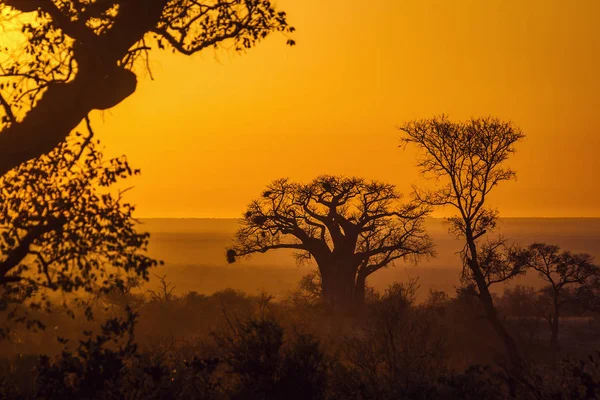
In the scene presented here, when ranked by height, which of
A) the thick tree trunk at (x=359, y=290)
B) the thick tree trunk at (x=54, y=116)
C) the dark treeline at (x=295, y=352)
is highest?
the thick tree trunk at (x=54, y=116)

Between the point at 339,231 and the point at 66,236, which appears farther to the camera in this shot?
the point at 339,231

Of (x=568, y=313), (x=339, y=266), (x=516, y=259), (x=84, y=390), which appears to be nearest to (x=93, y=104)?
(x=84, y=390)

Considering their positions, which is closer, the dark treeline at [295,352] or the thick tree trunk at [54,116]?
the thick tree trunk at [54,116]

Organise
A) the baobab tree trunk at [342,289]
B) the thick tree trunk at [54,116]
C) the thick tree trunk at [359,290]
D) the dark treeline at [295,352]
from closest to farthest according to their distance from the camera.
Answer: the thick tree trunk at [54,116] → the dark treeline at [295,352] → the baobab tree trunk at [342,289] → the thick tree trunk at [359,290]

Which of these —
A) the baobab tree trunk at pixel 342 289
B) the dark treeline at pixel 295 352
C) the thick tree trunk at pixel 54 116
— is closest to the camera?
the thick tree trunk at pixel 54 116

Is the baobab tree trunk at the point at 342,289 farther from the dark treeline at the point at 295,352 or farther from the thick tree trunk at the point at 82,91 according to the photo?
the thick tree trunk at the point at 82,91

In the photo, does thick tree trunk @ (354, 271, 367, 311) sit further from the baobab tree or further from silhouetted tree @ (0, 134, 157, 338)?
silhouetted tree @ (0, 134, 157, 338)

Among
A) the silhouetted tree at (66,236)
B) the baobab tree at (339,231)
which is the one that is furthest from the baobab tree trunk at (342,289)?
the silhouetted tree at (66,236)

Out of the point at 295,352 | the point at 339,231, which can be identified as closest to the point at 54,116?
the point at 295,352

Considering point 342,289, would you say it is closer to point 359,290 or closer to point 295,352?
point 359,290

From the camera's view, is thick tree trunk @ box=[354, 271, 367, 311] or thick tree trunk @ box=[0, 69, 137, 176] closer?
thick tree trunk @ box=[0, 69, 137, 176]

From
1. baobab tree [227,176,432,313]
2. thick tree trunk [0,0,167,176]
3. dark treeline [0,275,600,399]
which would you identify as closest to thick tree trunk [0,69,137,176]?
thick tree trunk [0,0,167,176]

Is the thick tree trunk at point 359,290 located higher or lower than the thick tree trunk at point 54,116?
lower

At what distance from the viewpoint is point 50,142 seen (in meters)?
10.9
